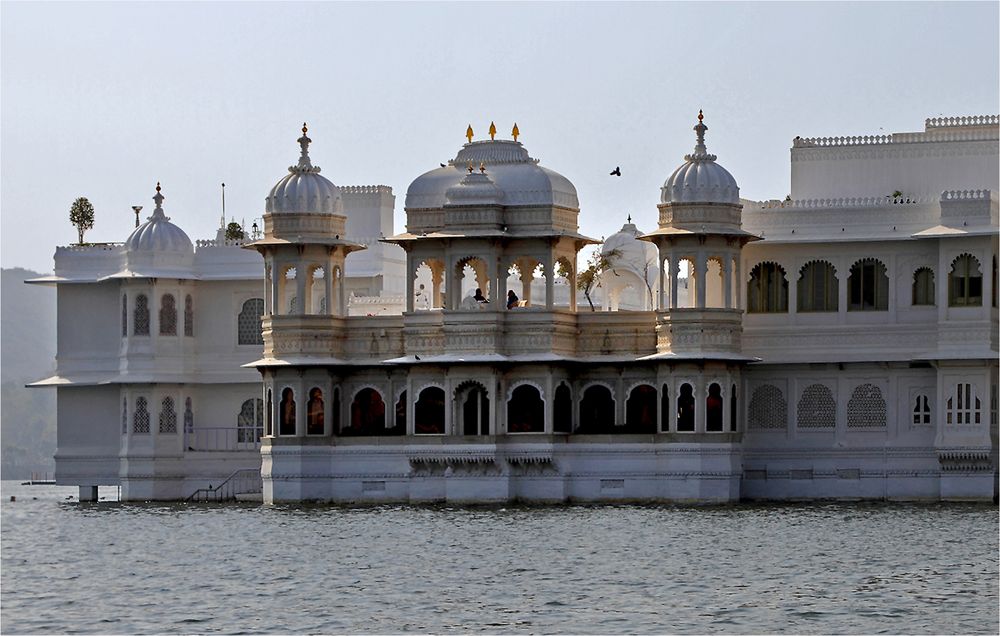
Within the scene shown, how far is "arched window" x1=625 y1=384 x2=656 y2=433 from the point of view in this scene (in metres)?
56.8

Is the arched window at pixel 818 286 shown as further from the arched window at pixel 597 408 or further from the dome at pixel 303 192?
the dome at pixel 303 192

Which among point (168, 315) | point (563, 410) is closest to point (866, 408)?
point (563, 410)

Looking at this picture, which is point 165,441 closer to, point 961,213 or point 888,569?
point 961,213

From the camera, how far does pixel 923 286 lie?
2240 inches

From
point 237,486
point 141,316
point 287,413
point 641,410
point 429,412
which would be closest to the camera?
point 641,410

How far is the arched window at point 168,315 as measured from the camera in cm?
6344

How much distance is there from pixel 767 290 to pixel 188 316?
1523 centimetres

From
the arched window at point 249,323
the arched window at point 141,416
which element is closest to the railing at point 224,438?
the arched window at point 141,416

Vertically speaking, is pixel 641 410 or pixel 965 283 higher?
pixel 965 283

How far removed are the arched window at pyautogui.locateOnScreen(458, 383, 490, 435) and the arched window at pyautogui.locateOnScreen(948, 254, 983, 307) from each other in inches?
419

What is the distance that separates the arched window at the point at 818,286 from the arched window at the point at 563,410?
5.70m

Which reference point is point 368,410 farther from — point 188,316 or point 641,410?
point 188,316

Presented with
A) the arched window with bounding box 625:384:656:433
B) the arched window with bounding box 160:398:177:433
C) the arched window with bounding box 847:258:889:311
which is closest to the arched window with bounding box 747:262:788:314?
the arched window with bounding box 847:258:889:311

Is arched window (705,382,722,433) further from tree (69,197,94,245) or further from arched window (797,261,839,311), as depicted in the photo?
tree (69,197,94,245)
